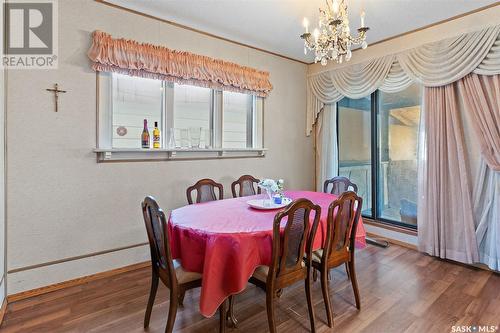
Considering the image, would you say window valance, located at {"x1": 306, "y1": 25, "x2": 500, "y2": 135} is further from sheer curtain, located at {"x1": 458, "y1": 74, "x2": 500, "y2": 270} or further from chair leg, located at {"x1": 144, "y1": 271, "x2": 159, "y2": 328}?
chair leg, located at {"x1": 144, "y1": 271, "x2": 159, "y2": 328}

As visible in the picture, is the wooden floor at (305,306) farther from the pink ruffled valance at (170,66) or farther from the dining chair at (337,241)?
the pink ruffled valance at (170,66)

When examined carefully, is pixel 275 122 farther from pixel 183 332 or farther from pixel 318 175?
pixel 183 332

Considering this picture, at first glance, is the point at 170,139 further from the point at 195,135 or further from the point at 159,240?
the point at 159,240

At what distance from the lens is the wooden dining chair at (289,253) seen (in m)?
1.70

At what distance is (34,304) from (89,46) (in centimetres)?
239

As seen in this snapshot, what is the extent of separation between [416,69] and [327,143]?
161 cm

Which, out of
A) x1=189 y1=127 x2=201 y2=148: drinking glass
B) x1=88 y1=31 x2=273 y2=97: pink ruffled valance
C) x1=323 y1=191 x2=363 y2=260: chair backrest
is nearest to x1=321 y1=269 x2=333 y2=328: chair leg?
x1=323 y1=191 x2=363 y2=260: chair backrest

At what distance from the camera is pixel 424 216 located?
→ 321 centimetres

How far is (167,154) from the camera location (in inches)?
123

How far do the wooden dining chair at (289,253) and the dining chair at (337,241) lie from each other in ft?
0.45

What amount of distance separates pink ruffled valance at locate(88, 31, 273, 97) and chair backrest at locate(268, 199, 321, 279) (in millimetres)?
2195

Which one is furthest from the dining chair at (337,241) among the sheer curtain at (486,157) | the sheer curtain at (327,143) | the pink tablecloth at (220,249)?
the sheer curtain at (327,143)

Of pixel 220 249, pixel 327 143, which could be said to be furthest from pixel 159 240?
pixel 327 143

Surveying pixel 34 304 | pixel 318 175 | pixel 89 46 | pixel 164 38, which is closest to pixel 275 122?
pixel 318 175
